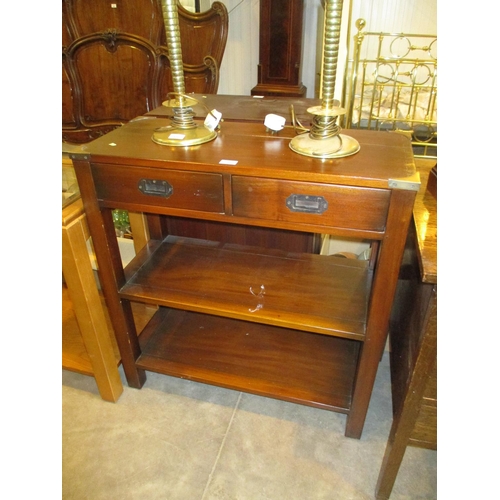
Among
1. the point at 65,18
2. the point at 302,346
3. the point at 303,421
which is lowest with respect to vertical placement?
the point at 303,421

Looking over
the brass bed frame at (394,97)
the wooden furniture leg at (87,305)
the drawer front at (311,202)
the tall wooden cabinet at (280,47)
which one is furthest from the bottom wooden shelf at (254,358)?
the tall wooden cabinet at (280,47)

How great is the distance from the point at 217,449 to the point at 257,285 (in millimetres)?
520

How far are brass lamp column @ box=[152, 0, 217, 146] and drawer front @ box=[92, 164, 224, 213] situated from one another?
4.3 inches

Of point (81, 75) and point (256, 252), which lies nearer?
point (256, 252)

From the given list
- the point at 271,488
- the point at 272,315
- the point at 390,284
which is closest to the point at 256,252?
the point at 272,315

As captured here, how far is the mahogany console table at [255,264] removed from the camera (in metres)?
0.85

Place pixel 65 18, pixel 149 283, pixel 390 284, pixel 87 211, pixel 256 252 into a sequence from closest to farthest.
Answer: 1. pixel 390 284
2. pixel 87 211
3. pixel 149 283
4. pixel 256 252
5. pixel 65 18

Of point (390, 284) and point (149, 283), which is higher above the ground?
point (390, 284)

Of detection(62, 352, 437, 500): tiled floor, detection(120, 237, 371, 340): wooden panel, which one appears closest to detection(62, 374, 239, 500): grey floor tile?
detection(62, 352, 437, 500): tiled floor

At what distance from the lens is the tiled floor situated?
1101mm

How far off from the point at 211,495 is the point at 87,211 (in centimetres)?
85

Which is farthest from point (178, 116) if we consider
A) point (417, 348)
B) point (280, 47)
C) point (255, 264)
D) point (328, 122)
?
point (280, 47)

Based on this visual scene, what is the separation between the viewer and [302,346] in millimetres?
1374
